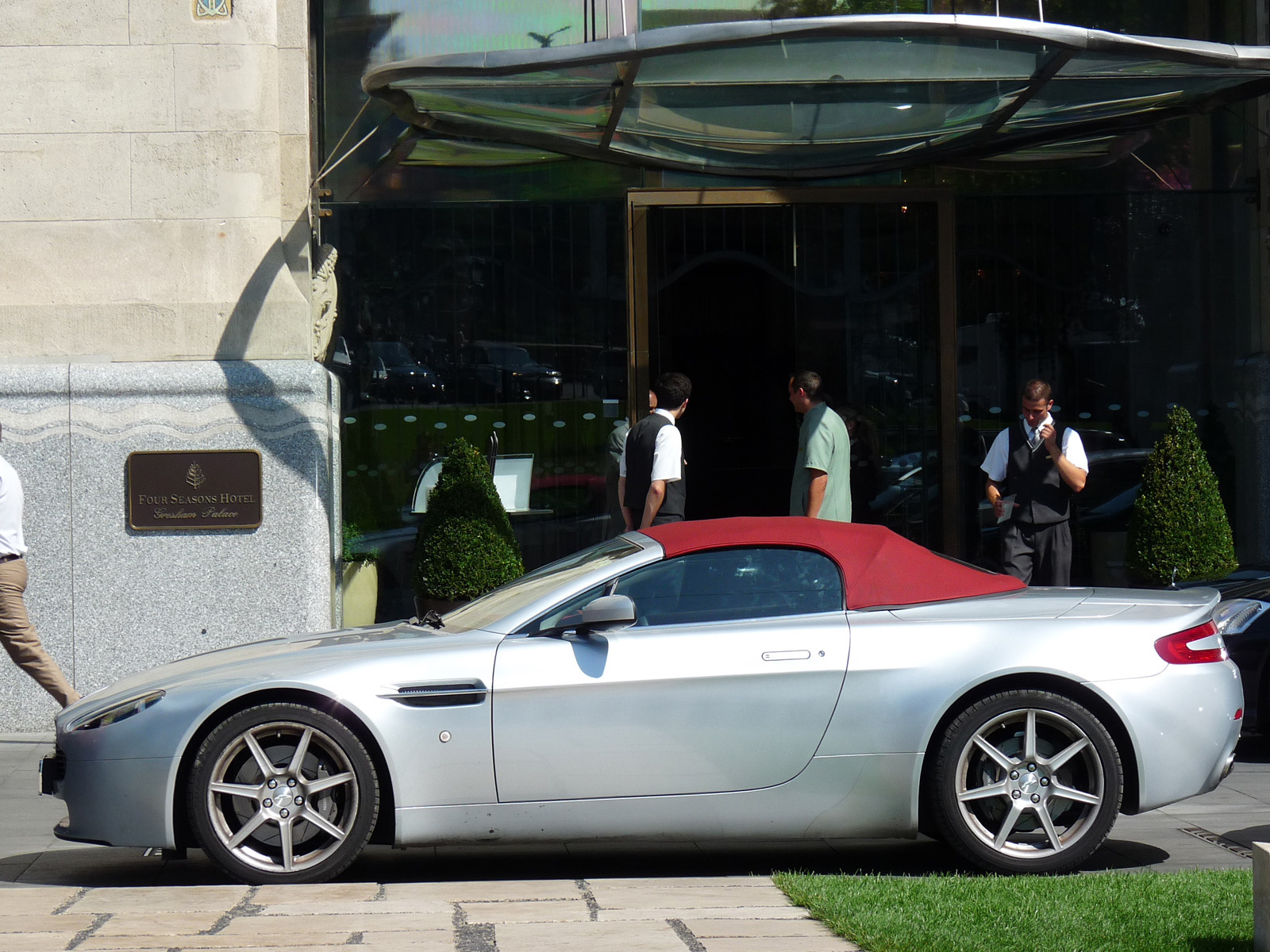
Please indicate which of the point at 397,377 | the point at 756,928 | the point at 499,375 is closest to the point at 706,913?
the point at 756,928

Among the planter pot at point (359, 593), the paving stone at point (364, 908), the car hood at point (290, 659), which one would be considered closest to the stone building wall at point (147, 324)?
the planter pot at point (359, 593)

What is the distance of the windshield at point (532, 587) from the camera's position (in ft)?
18.4

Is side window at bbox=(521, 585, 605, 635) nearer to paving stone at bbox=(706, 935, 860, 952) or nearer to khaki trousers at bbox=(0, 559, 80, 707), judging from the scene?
paving stone at bbox=(706, 935, 860, 952)

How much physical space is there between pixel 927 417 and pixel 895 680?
6.71 metres

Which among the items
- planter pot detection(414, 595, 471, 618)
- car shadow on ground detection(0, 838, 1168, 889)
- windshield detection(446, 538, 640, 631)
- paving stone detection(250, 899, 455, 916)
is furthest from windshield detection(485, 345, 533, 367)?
paving stone detection(250, 899, 455, 916)

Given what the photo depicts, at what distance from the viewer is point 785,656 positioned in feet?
17.4

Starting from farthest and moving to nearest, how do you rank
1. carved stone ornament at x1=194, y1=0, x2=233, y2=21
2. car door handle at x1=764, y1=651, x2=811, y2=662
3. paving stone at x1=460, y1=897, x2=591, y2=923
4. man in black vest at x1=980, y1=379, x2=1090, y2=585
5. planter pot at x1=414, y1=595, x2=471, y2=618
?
planter pot at x1=414, y1=595, x2=471, y2=618 < carved stone ornament at x1=194, y1=0, x2=233, y2=21 < man in black vest at x1=980, y1=379, x2=1090, y2=585 < car door handle at x1=764, y1=651, x2=811, y2=662 < paving stone at x1=460, y1=897, x2=591, y2=923

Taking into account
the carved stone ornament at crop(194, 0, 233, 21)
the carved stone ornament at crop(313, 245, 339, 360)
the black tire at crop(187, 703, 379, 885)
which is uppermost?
the carved stone ornament at crop(194, 0, 233, 21)

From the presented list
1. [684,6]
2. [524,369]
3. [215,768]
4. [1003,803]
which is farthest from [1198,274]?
[215,768]

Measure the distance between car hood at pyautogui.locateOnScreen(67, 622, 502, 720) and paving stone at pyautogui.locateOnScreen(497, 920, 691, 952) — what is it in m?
1.24

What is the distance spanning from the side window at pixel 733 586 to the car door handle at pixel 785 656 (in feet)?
0.66

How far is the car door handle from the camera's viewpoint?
5.31 metres

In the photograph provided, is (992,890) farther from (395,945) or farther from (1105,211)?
(1105,211)

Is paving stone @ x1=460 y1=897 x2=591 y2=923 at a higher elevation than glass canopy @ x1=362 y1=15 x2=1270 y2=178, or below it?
below
